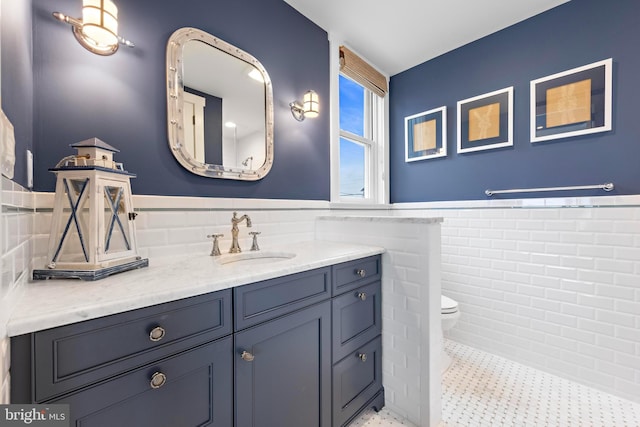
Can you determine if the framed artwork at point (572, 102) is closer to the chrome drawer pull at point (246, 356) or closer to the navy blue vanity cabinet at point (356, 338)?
the navy blue vanity cabinet at point (356, 338)

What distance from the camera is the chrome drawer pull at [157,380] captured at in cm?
74

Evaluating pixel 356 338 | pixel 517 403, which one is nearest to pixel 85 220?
pixel 356 338

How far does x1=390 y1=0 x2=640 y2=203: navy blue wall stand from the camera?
1.72m

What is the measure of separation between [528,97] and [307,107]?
1694mm

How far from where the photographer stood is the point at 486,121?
2.28 m

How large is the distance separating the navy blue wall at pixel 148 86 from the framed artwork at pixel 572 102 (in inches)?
69.1

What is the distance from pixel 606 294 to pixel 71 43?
3.16 m

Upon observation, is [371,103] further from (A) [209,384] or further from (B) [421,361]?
(A) [209,384]

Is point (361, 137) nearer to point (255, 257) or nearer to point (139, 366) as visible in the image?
point (255, 257)

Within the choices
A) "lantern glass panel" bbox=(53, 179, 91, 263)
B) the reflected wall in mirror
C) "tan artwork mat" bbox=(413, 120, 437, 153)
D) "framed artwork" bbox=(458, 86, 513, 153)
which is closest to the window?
"tan artwork mat" bbox=(413, 120, 437, 153)

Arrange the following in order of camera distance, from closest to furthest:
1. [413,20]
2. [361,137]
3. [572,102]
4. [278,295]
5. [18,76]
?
[18,76] → [278,295] → [572,102] → [413,20] → [361,137]

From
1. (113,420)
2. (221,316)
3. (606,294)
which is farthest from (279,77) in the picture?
(606,294)

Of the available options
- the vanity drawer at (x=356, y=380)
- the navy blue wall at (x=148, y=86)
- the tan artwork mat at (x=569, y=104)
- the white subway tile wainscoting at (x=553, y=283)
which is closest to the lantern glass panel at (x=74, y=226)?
the navy blue wall at (x=148, y=86)
